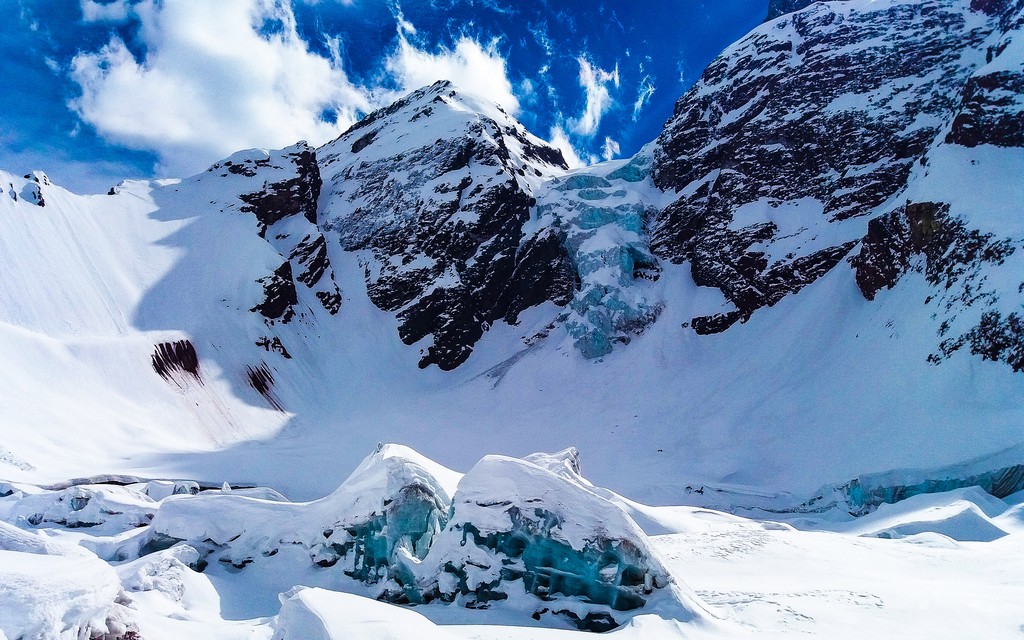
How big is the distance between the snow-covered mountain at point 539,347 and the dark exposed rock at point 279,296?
1.46 feet

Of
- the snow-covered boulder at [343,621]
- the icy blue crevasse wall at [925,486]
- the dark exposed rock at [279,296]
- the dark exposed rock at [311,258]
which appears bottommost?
the snow-covered boulder at [343,621]

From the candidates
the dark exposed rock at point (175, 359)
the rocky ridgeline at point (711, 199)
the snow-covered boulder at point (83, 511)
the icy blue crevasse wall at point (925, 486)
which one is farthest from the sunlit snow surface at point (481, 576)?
the dark exposed rock at point (175, 359)

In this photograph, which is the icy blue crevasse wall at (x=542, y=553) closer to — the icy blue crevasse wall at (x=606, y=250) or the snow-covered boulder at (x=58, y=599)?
the snow-covered boulder at (x=58, y=599)

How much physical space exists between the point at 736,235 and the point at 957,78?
24.8 m

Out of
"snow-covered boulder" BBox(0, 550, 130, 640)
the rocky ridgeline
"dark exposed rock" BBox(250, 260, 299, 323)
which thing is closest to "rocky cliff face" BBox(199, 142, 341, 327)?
"dark exposed rock" BBox(250, 260, 299, 323)

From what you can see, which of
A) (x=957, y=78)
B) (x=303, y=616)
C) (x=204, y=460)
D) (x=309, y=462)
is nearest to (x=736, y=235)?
(x=957, y=78)

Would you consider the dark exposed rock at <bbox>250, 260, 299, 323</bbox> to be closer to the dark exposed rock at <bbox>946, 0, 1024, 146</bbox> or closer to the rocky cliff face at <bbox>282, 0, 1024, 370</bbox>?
the rocky cliff face at <bbox>282, 0, 1024, 370</bbox>

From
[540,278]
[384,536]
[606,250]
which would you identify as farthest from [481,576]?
[540,278]

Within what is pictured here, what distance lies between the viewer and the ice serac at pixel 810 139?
5481 cm

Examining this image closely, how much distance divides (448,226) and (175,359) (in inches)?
1433

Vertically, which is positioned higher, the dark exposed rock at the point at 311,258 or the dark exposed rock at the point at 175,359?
the dark exposed rock at the point at 311,258

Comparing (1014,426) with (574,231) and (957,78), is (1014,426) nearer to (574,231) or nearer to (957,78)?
(957,78)

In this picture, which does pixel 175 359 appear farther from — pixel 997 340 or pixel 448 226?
pixel 997 340

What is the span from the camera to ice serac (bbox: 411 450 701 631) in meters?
10.0
